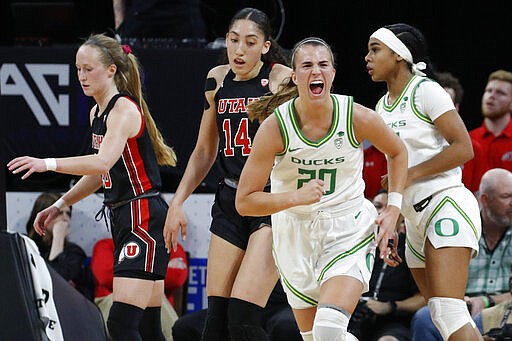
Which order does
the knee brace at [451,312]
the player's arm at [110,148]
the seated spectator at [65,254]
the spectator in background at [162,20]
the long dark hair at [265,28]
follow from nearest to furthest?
the player's arm at [110,148] → the knee brace at [451,312] → the long dark hair at [265,28] → the seated spectator at [65,254] → the spectator in background at [162,20]

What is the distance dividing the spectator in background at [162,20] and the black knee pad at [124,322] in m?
3.04

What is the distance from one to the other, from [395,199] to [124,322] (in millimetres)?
1509

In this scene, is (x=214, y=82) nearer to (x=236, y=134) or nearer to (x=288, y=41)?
(x=236, y=134)

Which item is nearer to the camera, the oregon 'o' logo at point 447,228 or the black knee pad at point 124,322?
the oregon 'o' logo at point 447,228

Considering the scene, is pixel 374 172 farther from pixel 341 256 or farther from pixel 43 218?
pixel 341 256

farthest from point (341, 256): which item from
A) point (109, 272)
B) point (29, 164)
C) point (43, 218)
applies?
point (109, 272)

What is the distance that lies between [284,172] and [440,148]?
0.94m

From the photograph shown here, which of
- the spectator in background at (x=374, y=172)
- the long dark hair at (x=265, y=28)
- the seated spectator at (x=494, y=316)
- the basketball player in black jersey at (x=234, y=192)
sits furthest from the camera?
the spectator in background at (x=374, y=172)

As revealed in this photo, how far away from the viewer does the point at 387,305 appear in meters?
7.00

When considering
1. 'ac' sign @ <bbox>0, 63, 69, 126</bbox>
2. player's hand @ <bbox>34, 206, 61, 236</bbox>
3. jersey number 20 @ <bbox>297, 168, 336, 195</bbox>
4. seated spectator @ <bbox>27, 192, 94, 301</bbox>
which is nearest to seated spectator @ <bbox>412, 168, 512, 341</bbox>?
jersey number 20 @ <bbox>297, 168, 336, 195</bbox>

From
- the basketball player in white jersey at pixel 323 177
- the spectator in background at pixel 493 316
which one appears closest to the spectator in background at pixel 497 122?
the spectator in background at pixel 493 316

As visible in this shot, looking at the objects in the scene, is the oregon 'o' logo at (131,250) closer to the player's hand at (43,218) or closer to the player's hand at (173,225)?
the player's hand at (173,225)

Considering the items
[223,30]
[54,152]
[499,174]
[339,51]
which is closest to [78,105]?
[54,152]

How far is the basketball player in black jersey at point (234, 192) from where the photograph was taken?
5316 mm
